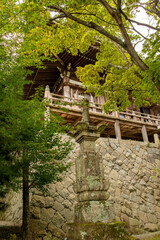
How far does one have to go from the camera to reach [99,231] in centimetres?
421

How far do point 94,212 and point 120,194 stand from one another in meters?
6.31

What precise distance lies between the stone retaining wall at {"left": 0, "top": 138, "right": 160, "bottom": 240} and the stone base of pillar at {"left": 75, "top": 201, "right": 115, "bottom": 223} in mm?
2612

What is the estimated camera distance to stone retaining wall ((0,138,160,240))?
24.8ft

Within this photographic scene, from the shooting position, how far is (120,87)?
9133 millimetres

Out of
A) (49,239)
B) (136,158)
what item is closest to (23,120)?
(49,239)

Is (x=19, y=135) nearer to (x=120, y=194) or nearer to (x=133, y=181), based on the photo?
(x=120, y=194)

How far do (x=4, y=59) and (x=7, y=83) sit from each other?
2.96 ft

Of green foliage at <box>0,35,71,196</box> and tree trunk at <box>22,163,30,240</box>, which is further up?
green foliage at <box>0,35,71,196</box>

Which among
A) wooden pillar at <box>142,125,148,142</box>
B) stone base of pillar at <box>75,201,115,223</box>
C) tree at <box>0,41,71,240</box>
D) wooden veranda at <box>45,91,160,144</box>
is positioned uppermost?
wooden veranda at <box>45,91,160,144</box>

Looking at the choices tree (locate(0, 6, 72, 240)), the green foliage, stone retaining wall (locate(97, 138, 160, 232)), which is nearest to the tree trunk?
tree (locate(0, 6, 72, 240))

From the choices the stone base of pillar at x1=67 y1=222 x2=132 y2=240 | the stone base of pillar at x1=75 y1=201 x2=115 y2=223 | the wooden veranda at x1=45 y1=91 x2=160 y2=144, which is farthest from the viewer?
the wooden veranda at x1=45 y1=91 x2=160 y2=144

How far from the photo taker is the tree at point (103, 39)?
6.02 m

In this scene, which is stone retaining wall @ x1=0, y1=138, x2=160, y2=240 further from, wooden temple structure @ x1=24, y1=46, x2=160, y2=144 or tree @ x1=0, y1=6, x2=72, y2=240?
tree @ x1=0, y1=6, x2=72, y2=240

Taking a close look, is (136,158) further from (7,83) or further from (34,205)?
(7,83)
